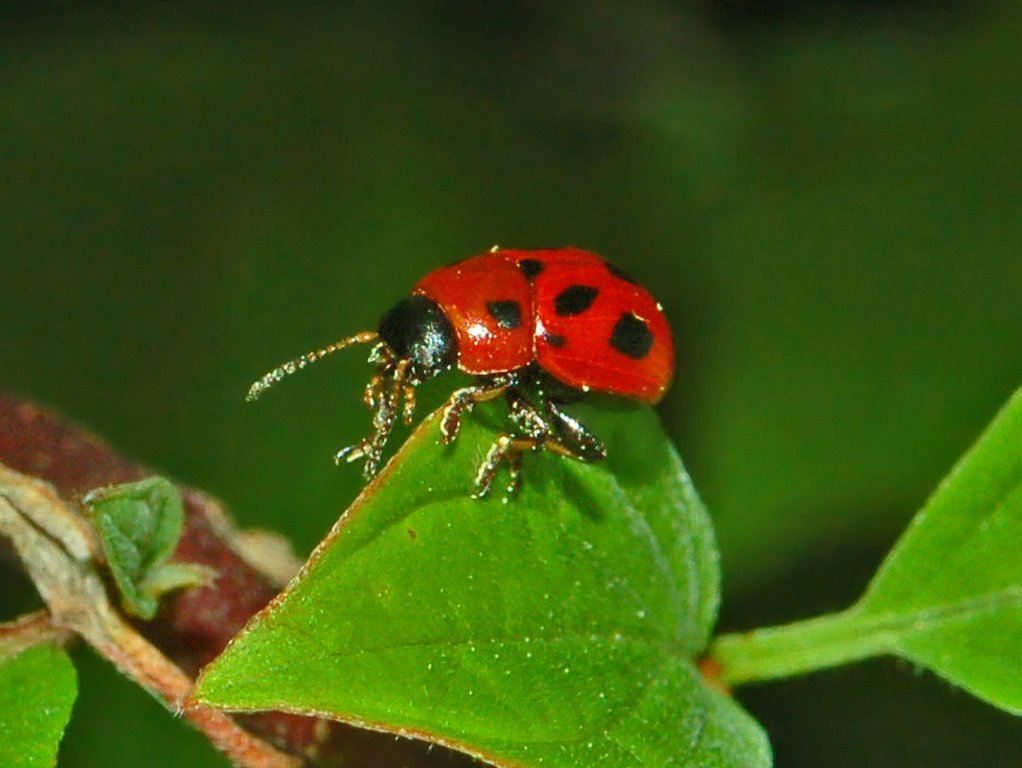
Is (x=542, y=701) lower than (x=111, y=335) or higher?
higher

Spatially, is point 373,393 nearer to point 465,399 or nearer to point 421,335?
point 421,335

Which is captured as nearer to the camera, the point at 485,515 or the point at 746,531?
the point at 485,515

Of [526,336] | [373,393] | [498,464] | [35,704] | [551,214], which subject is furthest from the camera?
[551,214]

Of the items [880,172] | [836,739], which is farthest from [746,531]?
[880,172]

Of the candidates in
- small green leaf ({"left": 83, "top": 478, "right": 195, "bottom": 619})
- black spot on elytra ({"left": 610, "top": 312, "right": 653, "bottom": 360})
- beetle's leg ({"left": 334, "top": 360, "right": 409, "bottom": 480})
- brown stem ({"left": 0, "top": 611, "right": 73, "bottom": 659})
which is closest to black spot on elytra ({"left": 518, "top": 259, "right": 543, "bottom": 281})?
black spot on elytra ({"left": 610, "top": 312, "right": 653, "bottom": 360})

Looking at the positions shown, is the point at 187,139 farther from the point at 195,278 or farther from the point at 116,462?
the point at 116,462

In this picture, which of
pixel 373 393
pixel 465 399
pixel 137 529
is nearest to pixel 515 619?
pixel 465 399

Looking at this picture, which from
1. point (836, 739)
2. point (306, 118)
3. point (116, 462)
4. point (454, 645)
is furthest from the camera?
point (306, 118)

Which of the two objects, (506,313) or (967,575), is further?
(506,313)
